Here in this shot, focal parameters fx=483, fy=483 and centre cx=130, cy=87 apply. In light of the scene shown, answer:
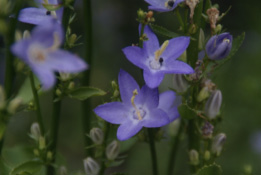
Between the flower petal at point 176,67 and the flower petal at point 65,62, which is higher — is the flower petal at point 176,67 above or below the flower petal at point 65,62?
below

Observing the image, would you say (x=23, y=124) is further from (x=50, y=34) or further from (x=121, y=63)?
(x=50, y=34)

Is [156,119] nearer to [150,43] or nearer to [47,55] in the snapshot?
[150,43]

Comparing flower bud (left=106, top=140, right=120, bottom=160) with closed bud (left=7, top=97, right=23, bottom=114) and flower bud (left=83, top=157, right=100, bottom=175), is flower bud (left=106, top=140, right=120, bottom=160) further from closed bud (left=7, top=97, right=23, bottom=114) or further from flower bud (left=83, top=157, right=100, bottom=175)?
closed bud (left=7, top=97, right=23, bottom=114)

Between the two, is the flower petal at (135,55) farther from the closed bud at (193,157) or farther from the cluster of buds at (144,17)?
the closed bud at (193,157)

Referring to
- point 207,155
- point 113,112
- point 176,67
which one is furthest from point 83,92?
point 207,155

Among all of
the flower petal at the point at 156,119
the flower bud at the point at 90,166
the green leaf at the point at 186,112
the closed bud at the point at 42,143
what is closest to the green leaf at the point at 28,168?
the closed bud at the point at 42,143

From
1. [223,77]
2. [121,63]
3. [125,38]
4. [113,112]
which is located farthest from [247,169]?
[125,38]
